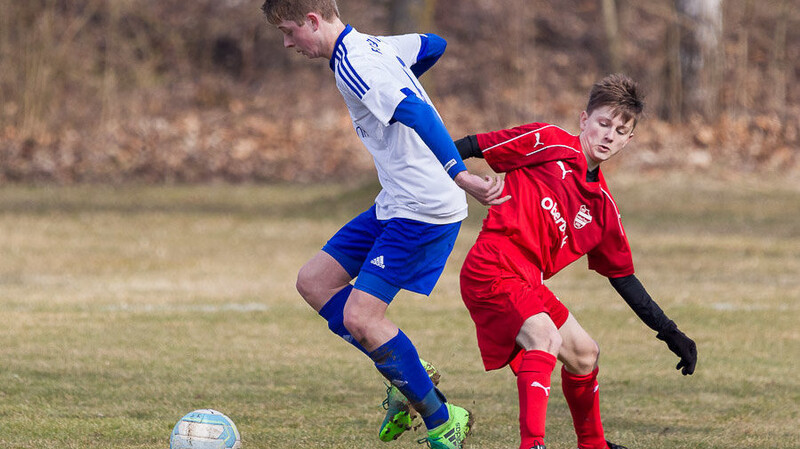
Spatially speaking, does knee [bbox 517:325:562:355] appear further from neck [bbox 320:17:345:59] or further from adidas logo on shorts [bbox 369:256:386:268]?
neck [bbox 320:17:345:59]

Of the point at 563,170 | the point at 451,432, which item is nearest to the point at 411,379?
the point at 451,432

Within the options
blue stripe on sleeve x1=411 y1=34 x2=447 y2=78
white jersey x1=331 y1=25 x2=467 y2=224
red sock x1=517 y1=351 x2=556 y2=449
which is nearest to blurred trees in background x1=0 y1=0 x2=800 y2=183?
blue stripe on sleeve x1=411 y1=34 x2=447 y2=78

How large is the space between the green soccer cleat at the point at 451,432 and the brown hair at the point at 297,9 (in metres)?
1.60

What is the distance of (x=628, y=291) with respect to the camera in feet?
16.0

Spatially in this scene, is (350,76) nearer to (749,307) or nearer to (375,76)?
(375,76)

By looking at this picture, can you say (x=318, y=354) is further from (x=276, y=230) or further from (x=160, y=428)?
(x=276, y=230)

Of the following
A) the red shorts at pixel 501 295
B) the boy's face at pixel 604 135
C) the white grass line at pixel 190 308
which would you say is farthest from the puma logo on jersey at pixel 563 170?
the white grass line at pixel 190 308

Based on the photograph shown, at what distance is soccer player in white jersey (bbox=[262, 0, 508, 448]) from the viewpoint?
4.47 meters

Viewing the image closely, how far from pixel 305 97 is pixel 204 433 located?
18.3 m

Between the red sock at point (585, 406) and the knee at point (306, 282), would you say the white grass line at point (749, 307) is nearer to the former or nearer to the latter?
the red sock at point (585, 406)

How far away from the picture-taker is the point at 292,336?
26.2 feet

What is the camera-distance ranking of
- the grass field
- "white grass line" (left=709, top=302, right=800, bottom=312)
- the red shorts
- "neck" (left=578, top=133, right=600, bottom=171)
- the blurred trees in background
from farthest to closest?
1. the blurred trees in background
2. "white grass line" (left=709, top=302, right=800, bottom=312)
3. the grass field
4. "neck" (left=578, top=133, right=600, bottom=171)
5. the red shorts

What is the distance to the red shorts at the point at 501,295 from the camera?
455cm

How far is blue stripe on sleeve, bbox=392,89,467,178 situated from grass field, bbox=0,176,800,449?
1354mm
